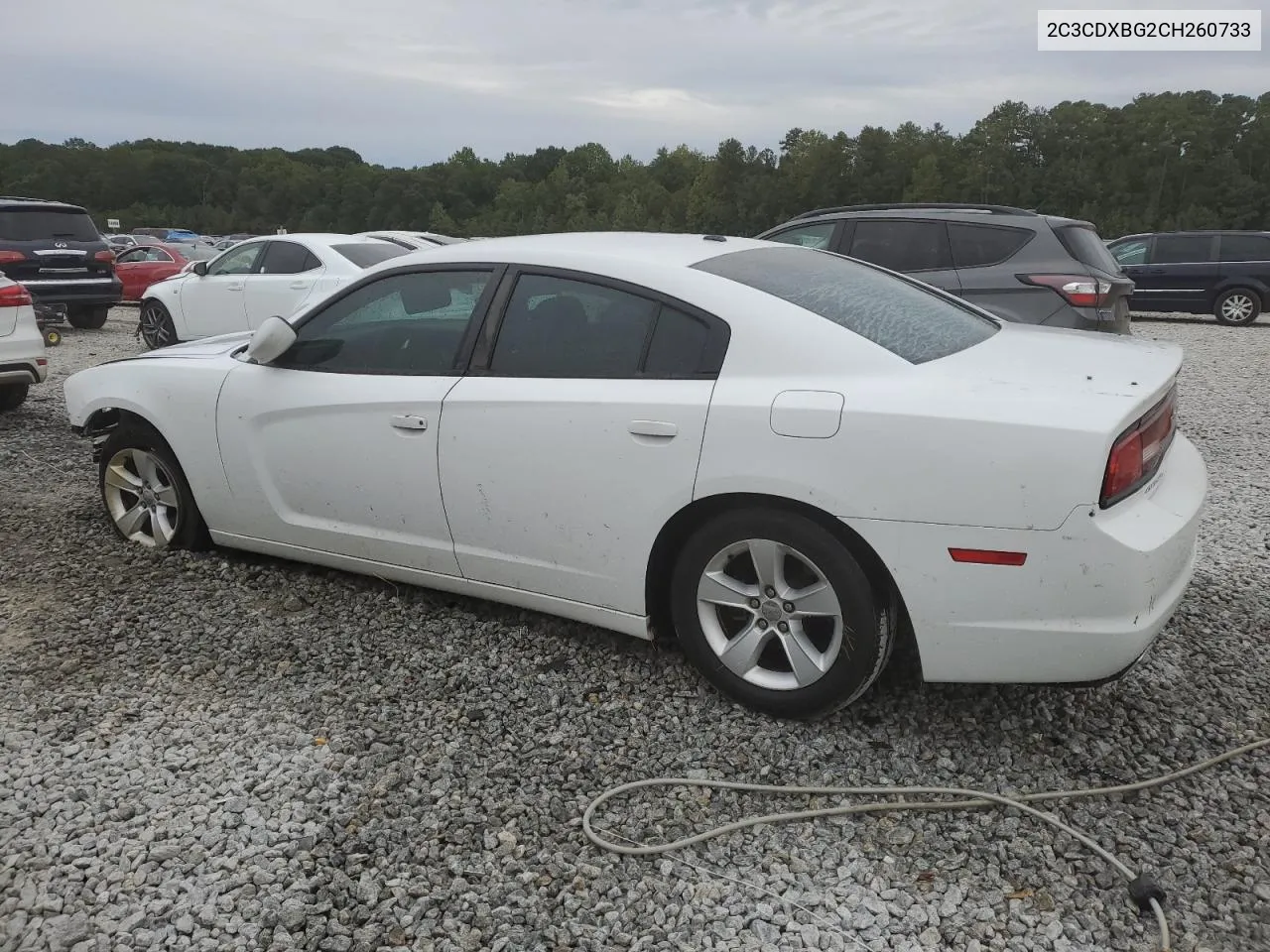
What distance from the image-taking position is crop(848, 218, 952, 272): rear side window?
7879mm

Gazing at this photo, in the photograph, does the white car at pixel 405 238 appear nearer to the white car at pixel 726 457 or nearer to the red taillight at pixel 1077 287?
the red taillight at pixel 1077 287

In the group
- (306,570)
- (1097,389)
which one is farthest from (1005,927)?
(306,570)

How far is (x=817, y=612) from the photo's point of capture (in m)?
3.00

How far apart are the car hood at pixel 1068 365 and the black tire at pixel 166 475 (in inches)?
126

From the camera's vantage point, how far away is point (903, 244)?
26.3ft

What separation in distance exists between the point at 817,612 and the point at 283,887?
1606 millimetres

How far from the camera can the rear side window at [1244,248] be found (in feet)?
52.9

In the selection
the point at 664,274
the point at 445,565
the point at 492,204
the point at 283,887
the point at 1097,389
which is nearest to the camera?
the point at 283,887

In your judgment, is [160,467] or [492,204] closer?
[160,467]

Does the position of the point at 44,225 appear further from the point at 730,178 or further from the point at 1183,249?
the point at 730,178

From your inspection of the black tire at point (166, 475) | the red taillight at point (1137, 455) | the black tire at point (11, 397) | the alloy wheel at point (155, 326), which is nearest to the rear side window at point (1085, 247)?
the red taillight at point (1137, 455)

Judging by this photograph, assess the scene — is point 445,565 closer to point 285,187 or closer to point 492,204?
point 492,204

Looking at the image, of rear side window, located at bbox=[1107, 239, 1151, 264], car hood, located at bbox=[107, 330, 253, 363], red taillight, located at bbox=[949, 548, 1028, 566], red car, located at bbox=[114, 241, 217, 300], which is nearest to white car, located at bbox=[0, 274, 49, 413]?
car hood, located at bbox=[107, 330, 253, 363]

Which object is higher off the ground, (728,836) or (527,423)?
(527,423)
